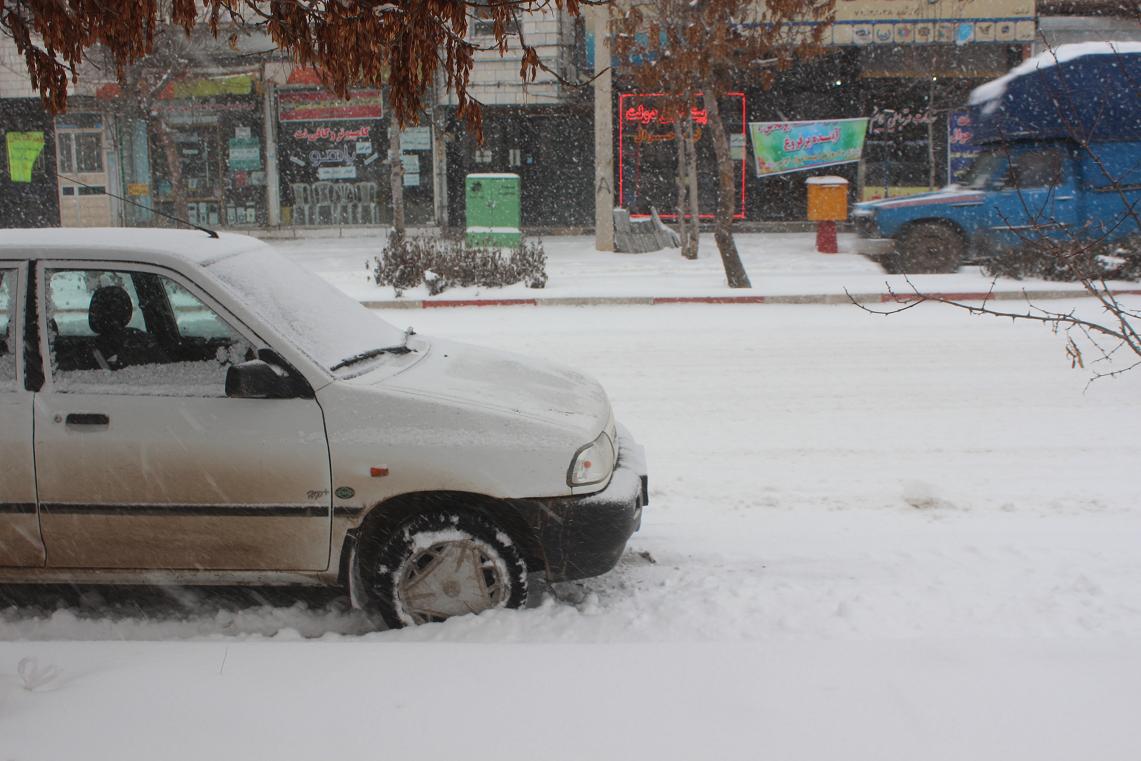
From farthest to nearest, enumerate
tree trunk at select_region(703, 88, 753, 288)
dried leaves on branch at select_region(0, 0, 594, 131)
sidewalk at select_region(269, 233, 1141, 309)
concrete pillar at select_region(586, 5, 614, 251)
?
1. concrete pillar at select_region(586, 5, 614, 251)
2. tree trunk at select_region(703, 88, 753, 288)
3. sidewalk at select_region(269, 233, 1141, 309)
4. dried leaves on branch at select_region(0, 0, 594, 131)

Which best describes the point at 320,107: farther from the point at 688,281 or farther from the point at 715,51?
the point at 715,51

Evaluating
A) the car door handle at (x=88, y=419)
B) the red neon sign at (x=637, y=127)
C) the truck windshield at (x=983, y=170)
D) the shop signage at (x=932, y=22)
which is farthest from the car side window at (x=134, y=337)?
the shop signage at (x=932, y=22)

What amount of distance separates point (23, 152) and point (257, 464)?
28.6 metres

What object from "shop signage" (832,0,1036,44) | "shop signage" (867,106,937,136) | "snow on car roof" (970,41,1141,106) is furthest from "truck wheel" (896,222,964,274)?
"shop signage" (867,106,937,136)

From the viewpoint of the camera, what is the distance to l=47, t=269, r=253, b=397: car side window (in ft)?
14.1

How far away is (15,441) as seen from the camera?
4.21 metres

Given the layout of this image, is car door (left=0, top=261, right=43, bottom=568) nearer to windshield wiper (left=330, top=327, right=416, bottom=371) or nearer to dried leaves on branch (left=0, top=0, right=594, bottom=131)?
dried leaves on branch (left=0, top=0, right=594, bottom=131)

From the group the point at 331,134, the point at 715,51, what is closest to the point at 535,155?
the point at 331,134

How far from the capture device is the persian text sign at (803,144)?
26625 mm

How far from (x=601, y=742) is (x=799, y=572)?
228cm

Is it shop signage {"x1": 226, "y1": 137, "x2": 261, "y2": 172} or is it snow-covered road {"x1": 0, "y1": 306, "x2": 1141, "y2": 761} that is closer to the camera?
snow-covered road {"x1": 0, "y1": 306, "x2": 1141, "y2": 761}

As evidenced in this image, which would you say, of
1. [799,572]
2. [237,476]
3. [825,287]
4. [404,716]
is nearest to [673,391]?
[799,572]

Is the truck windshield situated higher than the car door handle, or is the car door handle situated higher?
the truck windshield

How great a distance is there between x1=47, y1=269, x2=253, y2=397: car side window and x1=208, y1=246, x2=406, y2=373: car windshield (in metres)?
0.17
